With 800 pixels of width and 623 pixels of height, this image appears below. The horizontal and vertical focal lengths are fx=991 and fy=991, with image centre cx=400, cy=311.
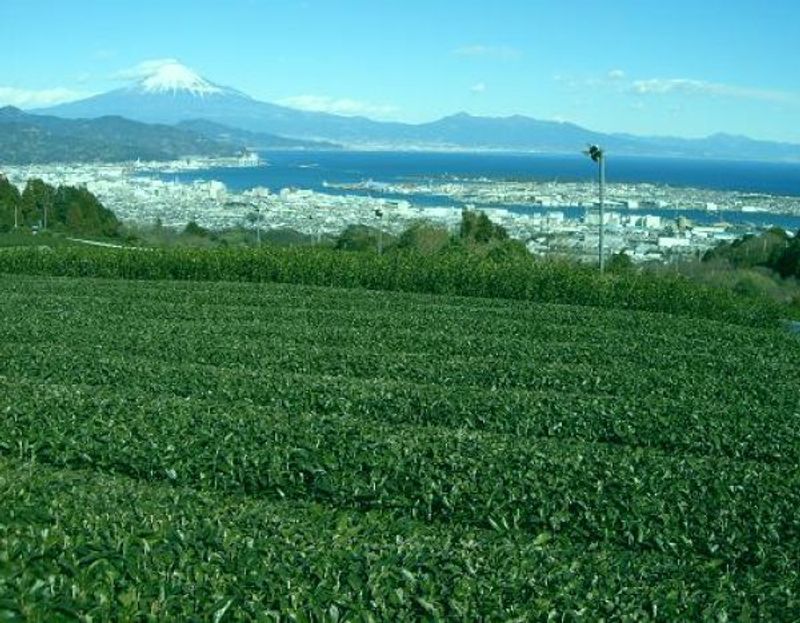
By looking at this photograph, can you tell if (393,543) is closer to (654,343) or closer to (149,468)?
(149,468)

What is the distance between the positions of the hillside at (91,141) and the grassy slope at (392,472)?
10928cm

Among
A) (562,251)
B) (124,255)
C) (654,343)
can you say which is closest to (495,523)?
(654,343)

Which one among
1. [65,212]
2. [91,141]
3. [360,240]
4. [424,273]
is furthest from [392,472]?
[91,141]

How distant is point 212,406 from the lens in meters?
11.1

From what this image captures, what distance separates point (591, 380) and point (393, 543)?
8.20 meters

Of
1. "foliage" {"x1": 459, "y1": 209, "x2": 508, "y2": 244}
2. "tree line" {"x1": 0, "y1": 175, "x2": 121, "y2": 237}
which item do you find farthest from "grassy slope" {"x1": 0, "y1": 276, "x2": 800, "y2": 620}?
"tree line" {"x1": 0, "y1": 175, "x2": 121, "y2": 237}

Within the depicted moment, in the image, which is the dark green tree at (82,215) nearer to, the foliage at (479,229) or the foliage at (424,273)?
the foliage at (424,273)

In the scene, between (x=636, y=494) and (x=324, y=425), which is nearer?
(x=636, y=494)

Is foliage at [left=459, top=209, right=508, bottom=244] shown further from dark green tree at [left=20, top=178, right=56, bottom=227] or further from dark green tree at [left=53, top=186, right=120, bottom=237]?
dark green tree at [left=20, top=178, right=56, bottom=227]

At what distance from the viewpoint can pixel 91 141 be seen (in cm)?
12988

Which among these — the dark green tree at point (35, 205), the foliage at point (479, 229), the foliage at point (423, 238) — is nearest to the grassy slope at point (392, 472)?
the foliage at point (423, 238)

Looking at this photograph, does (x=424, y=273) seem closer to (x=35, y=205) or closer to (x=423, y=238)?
(x=423, y=238)

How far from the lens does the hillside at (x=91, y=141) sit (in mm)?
119375

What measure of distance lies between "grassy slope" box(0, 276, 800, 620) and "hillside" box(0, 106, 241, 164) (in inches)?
4302
